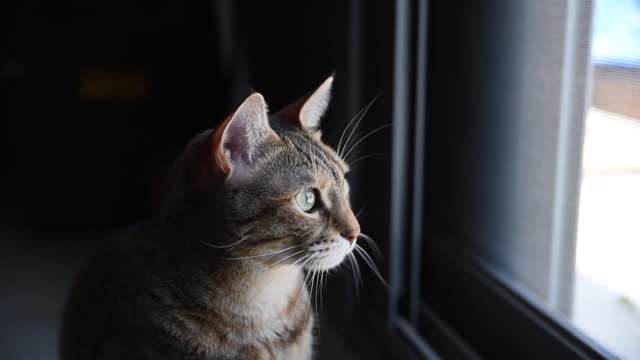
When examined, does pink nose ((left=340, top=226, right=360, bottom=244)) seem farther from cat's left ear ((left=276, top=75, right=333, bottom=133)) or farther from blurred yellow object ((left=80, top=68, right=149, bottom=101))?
blurred yellow object ((left=80, top=68, right=149, bottom=101))

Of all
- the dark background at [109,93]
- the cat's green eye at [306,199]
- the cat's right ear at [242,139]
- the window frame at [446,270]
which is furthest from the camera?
the dark background at [109,93]

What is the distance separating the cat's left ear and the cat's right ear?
100 millimetres

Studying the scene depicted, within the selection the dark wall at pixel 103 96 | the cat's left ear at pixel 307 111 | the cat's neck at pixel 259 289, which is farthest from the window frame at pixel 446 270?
the dark wall at pixel 103 96

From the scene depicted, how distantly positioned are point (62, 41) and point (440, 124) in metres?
1.06

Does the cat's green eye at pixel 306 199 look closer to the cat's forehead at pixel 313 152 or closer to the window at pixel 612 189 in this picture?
the cat's forehead at pixel 313 152

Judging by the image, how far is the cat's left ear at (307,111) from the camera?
39.2 inches

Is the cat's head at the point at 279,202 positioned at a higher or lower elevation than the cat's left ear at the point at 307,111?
lower

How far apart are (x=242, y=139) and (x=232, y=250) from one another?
0.14 metres

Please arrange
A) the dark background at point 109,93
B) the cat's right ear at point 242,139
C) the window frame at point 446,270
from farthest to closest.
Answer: the dark background at point 109,93 < the window frame at point 446,270 < the cat's right ear at point 242,139

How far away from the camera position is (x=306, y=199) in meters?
0.92

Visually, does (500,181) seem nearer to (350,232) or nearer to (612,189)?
(612,189)

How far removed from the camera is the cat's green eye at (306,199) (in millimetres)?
911

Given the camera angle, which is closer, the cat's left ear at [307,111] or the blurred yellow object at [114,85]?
the cat's left ear at [307,111]

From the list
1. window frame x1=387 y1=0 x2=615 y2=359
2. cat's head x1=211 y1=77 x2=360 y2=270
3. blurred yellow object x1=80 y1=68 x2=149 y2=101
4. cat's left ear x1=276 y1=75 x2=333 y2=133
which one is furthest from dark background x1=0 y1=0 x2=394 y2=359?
cat's head x1=211 y1=77 x2=360 y2=270
